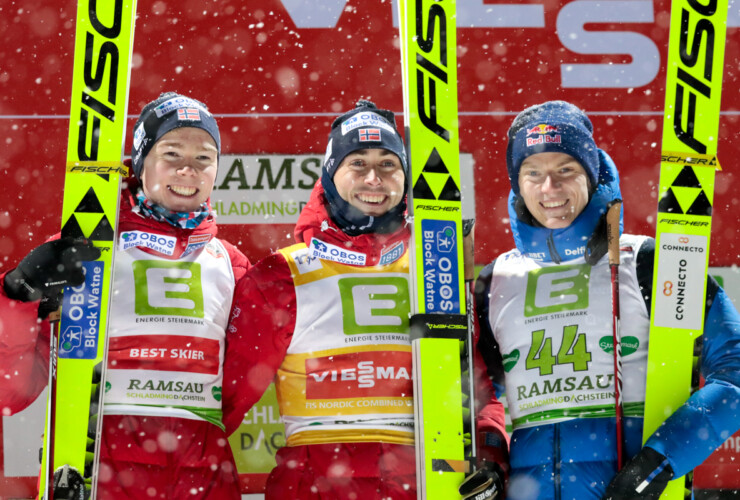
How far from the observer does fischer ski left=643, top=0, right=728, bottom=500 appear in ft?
8.27

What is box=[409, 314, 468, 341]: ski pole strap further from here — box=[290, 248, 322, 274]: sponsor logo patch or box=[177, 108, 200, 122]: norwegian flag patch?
box=[177, 108, 200, 122]: norwegian flag patch

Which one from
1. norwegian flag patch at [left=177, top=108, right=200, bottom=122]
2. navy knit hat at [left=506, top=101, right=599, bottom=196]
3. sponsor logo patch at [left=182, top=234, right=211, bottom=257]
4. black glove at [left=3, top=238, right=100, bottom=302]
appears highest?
norwegian flag patch at [left=177, top=108, right=200, bottom=122]

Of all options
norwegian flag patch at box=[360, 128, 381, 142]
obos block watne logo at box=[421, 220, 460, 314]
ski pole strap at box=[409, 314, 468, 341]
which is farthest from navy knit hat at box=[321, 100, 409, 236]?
ski pole strap at box=[409, 314, 468, 341]

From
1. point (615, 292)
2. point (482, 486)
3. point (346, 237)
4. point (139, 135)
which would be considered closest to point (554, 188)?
point (615, 292)

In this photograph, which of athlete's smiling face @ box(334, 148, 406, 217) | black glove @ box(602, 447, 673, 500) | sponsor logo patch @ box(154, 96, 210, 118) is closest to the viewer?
black glove @ box(602, 447, 673, 500)

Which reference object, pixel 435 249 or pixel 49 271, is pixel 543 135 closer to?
pixel 435 249

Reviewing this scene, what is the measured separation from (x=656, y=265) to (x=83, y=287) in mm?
1780

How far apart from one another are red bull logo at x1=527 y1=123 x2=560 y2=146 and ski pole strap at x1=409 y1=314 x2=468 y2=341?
597 millimetres

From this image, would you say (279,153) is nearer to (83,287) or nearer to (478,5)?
(478,5)

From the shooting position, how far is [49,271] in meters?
2.51

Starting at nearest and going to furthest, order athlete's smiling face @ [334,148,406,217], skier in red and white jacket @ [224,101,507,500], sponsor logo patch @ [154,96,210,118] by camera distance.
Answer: skier in red and white jacket @ [224,101,507,500], athlete's smiling face @ [334,148,406,217], sponsor logo patch @ [154,96,210,118]

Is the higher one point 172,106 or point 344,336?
point 172,106

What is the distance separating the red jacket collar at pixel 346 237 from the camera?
2705mm

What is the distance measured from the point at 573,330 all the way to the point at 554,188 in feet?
1.44
